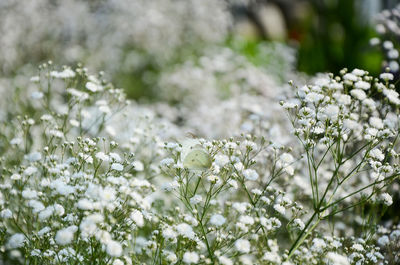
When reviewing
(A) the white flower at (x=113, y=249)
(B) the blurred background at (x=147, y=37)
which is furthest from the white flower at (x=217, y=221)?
(B) the blurred background at (x=147, y=37)

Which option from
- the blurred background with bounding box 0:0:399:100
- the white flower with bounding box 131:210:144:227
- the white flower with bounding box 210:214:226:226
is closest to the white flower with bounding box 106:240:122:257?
the white flower with bounding box 131:210:144:227

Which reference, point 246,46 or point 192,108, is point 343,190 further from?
point 246,46

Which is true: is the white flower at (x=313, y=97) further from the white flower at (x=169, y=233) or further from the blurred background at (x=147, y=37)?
the blurred background at (x=147, y=37)

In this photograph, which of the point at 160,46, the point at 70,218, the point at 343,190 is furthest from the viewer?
the point at 160,46

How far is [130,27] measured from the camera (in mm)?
7859

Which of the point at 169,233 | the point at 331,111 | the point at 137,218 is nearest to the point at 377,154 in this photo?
the point at 331,111

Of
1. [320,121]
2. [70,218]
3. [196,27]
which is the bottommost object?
[70,218]

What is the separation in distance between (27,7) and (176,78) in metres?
2.57

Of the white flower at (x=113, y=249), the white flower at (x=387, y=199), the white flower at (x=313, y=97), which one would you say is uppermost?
the white flower at (x=313, y=97)

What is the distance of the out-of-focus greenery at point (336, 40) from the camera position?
25.7ft

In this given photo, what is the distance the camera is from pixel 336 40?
28.4ft

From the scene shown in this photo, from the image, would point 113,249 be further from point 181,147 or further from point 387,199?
point 387,199

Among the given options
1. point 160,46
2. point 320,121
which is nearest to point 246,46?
point 160,46

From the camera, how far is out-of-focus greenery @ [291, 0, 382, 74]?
7832 millimetres
